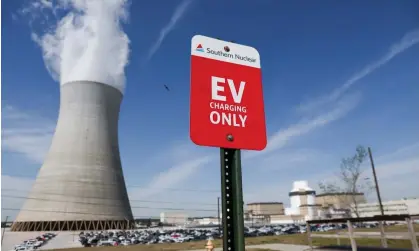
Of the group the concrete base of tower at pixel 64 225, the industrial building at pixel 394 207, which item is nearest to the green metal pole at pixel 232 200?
the concrete base of tower at pixel 64 225

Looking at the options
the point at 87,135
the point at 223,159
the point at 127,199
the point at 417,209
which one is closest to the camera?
the point at 223,159

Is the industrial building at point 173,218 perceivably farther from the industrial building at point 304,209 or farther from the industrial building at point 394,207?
the industrial building at point 394,207

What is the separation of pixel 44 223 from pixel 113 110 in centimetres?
1469

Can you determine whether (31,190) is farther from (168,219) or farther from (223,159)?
(168,219)

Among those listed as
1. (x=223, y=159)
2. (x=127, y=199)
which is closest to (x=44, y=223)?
(x=127, y=199)

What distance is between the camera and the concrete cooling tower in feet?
103

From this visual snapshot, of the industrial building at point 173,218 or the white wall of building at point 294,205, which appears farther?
the industrial building at point 173,218

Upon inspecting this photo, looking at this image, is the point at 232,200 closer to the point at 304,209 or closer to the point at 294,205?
the point at 304,209

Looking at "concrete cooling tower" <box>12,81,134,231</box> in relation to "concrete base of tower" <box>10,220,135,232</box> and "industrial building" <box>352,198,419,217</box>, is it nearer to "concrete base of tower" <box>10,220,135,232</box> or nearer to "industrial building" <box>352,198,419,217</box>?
"concrete base of tower" <box>10,220,135,232</box>

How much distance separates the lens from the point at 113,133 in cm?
3391

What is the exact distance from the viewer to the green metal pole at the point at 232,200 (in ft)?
4.43

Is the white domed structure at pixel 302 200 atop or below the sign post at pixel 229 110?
atop

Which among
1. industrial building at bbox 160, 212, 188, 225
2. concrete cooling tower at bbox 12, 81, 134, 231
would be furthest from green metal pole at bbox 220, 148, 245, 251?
industrial building at bbox 160, 212, 188, 225

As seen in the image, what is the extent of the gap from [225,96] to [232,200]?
20.2 inches
